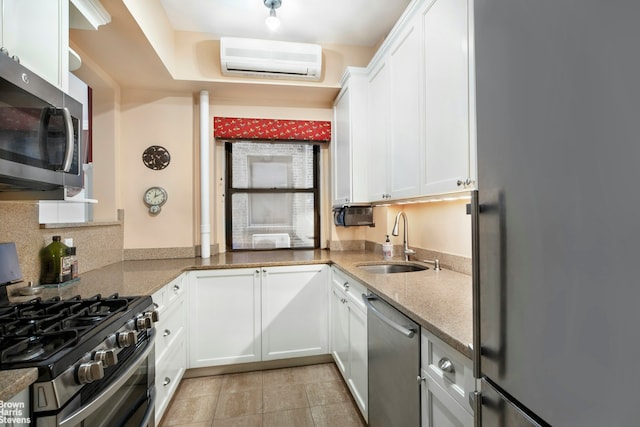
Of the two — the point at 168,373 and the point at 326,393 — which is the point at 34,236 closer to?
the point at 168,373

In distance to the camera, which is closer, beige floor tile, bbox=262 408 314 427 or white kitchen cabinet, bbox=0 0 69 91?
white kitchen cabinet, bbox=0 0 69 91

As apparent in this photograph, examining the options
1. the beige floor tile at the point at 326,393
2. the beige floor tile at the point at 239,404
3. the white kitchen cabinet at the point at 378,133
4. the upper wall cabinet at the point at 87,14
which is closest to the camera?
the upper wall cabinet at the point at 87,14

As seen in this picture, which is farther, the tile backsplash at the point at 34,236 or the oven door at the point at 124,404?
the tile backsplash at the point at 34,236

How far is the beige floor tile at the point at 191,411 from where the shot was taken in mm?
1844

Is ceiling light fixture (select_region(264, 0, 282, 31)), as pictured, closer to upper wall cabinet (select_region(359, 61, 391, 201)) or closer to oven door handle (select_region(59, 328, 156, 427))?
upper wall cabinet (select_region(359, 61, 391, 201))

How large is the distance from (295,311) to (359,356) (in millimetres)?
773

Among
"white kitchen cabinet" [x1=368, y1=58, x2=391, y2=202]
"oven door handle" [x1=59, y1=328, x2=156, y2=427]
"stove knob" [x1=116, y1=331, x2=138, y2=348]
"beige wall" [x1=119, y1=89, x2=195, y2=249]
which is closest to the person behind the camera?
"oven door handle" [x1=59, y1=328, x2=156, y2=427]

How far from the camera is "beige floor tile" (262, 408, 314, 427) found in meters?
1.81

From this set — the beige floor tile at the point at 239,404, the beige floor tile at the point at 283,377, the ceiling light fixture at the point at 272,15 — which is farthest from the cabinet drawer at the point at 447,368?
the ceiling light fixture at the point at 272,15

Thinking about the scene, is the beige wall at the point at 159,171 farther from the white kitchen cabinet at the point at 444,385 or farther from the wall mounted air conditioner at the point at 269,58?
the white kitchen cabinet at the point at 444,385

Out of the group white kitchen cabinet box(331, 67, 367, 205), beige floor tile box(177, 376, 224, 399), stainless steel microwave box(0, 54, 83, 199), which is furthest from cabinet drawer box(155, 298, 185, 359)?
white kitchen cabinet box(331, 67, 367, 205)

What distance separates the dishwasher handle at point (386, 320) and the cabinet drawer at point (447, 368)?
0.06 metres

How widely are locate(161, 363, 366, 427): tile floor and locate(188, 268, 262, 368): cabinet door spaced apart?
0.17 meters

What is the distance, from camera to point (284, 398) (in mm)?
2059
